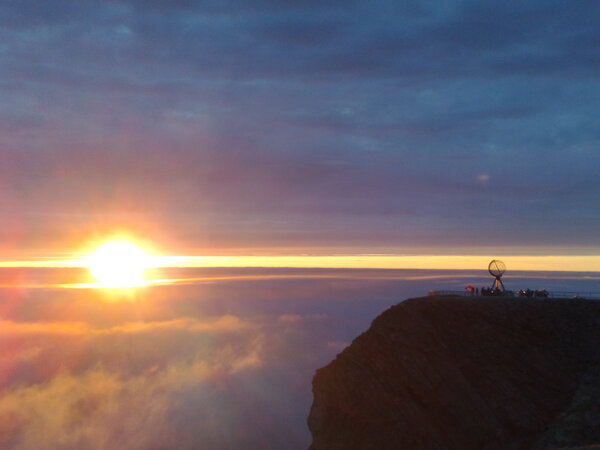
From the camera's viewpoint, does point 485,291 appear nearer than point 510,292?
No

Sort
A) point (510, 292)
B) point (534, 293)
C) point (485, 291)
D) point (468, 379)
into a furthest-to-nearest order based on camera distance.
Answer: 1. point (485, 291)
2. point (510, 292)
3. point (534, 293)
4. point (468, 379)

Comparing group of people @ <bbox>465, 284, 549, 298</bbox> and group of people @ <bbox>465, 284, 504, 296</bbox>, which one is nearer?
group of people @ <bbox>465, 284, 549, 298</bbox>

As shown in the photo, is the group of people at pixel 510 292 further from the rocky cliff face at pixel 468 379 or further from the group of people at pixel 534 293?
the rocky cliff face at pixel 468 379

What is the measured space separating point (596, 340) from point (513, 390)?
9095 mm

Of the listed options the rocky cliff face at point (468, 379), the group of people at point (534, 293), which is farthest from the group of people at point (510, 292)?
the rocky cliff face at point (468, 379)

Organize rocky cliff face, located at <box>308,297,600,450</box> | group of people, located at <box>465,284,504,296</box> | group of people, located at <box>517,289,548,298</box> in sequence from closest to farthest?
rocky cliff face, located at <box>308,297,600,450</box>, group of people, located at <box>517,289,548,298</box>, group of people, located at <box>465,284,504,296</box>

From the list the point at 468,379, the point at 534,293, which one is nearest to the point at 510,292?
the point at 534,293

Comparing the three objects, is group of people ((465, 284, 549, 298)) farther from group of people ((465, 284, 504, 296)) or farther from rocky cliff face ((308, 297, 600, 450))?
rocky cliff face ((308, 297, 600, 450))

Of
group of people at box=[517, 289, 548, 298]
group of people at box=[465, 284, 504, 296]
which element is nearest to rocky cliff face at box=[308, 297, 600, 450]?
group of people at box=[517, 289, 548, 298]

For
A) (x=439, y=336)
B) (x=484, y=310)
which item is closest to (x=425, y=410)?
(x=439, y=336)

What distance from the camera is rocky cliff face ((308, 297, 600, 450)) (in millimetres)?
42875

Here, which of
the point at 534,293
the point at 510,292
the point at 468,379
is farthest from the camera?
the point at 510,292

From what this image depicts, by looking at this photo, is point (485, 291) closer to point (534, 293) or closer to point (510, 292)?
point (510, 292)

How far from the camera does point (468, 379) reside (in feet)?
149
